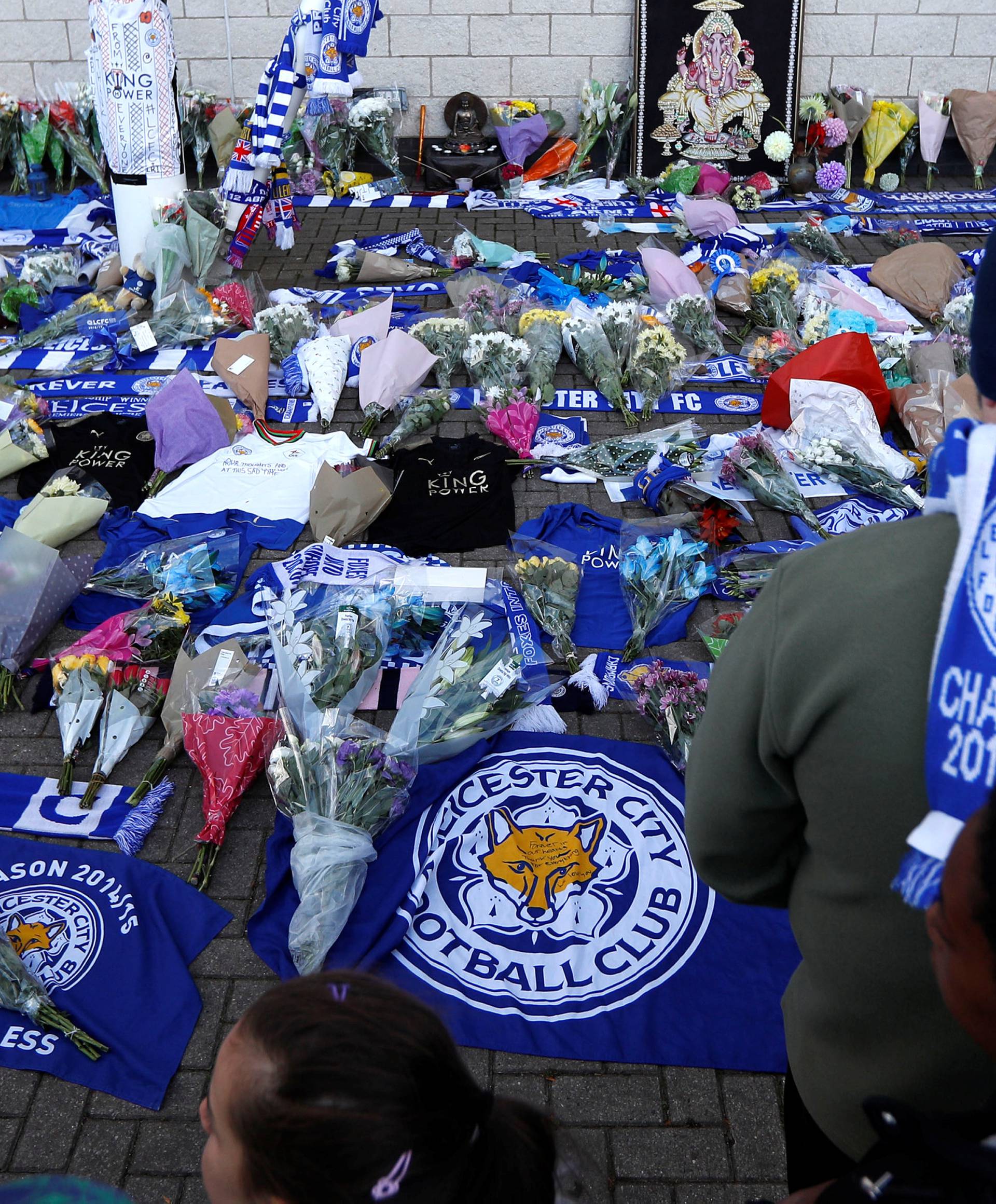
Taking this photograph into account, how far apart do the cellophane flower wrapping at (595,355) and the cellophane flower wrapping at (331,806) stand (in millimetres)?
3176

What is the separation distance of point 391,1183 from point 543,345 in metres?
5.40

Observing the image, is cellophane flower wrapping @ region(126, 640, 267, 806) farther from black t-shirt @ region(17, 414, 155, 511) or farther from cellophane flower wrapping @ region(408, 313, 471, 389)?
cellophane flower wrapping @ region(408, 313, 471, 389)

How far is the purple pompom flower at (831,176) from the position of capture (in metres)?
9.39

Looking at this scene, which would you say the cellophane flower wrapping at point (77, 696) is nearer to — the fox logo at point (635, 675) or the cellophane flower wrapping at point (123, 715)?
the cellophane flower wrapping at point (123, 715)

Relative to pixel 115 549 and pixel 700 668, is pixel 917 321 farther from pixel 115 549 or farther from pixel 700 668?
pixel 115 549

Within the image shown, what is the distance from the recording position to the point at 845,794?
1.22 metres

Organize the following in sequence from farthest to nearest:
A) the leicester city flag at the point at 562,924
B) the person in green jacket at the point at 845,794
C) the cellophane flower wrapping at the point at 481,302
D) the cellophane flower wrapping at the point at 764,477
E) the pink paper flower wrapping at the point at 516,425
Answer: the cellophane flower wrapping at the point at 481,302 < the pink paper flower wrapping at the point at 516,425 < the cellophane flower wrapping at the point at 764,477 < the leicester city flag at the point at 562,924 < the person in green jacket at the point at 845,794

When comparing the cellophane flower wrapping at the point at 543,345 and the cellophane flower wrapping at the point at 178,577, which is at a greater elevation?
the cellophane flower wrapping at the point at 543,345

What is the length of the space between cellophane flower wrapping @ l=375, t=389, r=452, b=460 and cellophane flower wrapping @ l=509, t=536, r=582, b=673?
1.45 m

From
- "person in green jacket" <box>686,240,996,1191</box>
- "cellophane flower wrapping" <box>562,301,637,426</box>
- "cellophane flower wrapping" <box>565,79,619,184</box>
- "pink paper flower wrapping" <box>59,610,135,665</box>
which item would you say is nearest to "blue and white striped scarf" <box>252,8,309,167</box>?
"cellophane flower wrapping" <box>562,301,637,426</box>

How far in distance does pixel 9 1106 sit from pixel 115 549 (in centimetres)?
260

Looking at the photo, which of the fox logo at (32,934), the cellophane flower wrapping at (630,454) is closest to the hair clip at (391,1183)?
the fox logo at (32,934)

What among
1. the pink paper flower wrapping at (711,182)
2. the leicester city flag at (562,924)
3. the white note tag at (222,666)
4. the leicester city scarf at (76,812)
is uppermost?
the pink paper flower wrapping at (711,182)

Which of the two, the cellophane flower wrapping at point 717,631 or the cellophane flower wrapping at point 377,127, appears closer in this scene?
the cellophane flower wrapping at point 717,631
